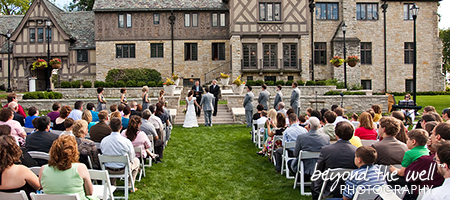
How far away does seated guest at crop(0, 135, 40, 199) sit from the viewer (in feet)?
12.6

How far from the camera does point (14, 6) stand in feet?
139

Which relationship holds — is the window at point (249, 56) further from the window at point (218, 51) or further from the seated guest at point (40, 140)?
the seated guest at point (40, 140)

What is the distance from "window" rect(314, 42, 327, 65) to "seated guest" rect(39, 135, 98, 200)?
29.3m

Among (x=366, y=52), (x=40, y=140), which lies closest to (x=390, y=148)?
(x=40, y=140)

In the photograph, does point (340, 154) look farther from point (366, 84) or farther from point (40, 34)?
point (40, 34)

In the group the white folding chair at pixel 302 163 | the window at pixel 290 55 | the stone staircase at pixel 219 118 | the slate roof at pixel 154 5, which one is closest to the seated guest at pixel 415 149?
the white folding chair at pixel 302 163

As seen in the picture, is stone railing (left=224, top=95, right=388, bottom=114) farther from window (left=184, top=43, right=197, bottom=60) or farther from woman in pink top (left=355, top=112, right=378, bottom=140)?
window (left=184, top=43, right=197, bottom=60)

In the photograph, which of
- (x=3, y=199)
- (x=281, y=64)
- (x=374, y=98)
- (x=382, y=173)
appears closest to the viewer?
(x=3, y=199)

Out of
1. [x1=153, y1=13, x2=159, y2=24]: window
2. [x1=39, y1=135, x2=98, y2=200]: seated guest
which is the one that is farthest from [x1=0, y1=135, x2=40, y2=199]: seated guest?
[x1=153, y1=13, x2=159, y2=24]: window

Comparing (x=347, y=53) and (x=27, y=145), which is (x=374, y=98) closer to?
(x=347, y=53)

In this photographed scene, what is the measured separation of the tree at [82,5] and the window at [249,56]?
893 inches

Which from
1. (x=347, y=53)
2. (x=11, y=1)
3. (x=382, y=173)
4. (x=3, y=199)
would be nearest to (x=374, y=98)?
(x=347, y=53)

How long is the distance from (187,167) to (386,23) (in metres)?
29.4

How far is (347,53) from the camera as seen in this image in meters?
30.0
